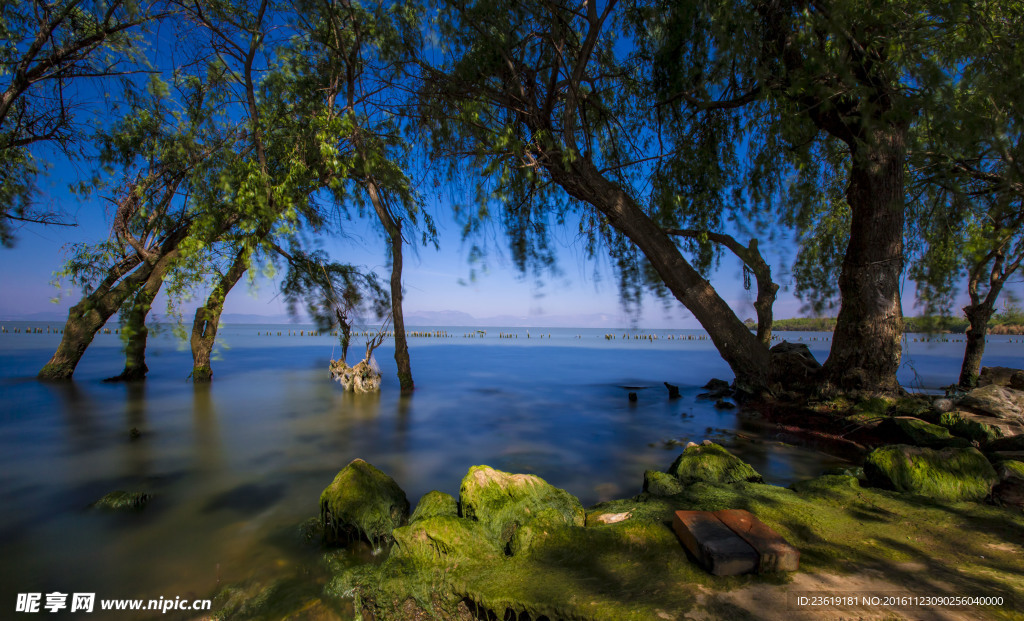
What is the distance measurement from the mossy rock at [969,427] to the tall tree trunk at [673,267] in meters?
1.81

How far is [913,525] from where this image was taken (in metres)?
2.27

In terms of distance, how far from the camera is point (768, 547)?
1760 millimetres

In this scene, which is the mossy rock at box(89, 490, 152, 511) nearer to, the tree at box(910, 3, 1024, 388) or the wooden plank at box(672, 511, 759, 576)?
the wooden plank at box(672, 511, 759, 576)

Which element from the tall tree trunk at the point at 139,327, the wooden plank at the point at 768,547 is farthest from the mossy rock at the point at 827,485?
the tall tree trunk at the point at 139,327

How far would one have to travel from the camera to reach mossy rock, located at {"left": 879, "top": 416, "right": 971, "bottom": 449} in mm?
3745

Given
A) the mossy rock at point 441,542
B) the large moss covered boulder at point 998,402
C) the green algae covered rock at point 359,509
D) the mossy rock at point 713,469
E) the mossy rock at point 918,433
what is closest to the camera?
the mossy rock at point 441,542

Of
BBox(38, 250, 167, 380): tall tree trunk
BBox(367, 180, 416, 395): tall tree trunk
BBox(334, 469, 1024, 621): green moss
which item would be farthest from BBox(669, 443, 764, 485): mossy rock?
BBox(38, 250, 167, 380): tall tree trunk

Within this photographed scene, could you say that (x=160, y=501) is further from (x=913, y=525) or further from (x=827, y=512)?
(x=913, y=525)

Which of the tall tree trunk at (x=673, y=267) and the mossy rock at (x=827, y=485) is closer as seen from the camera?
the mossy rock at (x=827, y=485)

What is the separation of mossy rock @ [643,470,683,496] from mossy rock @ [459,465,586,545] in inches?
25.6

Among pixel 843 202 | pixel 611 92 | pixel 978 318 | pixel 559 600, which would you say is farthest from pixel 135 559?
pixel 978 318

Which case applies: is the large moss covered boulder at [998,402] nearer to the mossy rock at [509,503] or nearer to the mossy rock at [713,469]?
the mossy rock at [713,469]

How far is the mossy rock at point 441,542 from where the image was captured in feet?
6.89

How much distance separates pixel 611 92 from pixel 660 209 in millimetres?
1972
